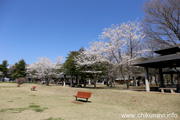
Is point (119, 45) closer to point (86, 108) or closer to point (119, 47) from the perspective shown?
point (119, 47)

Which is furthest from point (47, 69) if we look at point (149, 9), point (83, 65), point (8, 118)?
point (8, 118)

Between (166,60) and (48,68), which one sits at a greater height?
(48,68)

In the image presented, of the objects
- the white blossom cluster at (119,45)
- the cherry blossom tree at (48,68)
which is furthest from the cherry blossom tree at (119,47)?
the cherry blossom tree at (48,68)

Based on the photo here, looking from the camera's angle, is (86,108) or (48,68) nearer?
(86,108)

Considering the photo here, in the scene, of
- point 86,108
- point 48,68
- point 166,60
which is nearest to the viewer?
point 86,108

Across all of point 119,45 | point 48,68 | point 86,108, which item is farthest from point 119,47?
point 48,68

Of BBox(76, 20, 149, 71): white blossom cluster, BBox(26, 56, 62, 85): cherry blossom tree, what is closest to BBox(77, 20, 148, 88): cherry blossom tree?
BBox(76, 20, 149, 71): white blossom cluster

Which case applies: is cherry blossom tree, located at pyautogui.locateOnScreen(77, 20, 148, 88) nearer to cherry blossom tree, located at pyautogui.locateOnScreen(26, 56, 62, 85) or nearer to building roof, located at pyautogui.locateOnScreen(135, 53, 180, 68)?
building roof, located at pyautogui.locateOnScreen(135, 53, 180, 68)

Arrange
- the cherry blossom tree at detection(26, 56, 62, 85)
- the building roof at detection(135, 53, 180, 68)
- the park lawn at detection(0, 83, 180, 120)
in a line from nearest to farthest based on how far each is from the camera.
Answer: the park lawn at detection(0, 83, 180, 120), the building roof at detection(135, 53, 180, 68), the cherry blossom tree at detection(26, 56, 62, 85)

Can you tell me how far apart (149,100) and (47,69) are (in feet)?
97.5

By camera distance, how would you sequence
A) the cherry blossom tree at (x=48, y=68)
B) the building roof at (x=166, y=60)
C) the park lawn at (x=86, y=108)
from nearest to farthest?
the park lawn at (x=86, y=108) < the building roof at (x=166, y=60) < the cherry blossom tree at (x=48, y=68)

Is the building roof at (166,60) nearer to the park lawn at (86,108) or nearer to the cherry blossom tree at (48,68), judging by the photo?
the park lawn at (86,108)

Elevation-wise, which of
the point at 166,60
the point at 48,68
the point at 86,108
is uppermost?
the point at 48,68

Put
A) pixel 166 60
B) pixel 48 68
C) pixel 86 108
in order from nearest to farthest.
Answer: pixel 86 108, pixel 166 60, pixel 48 68
